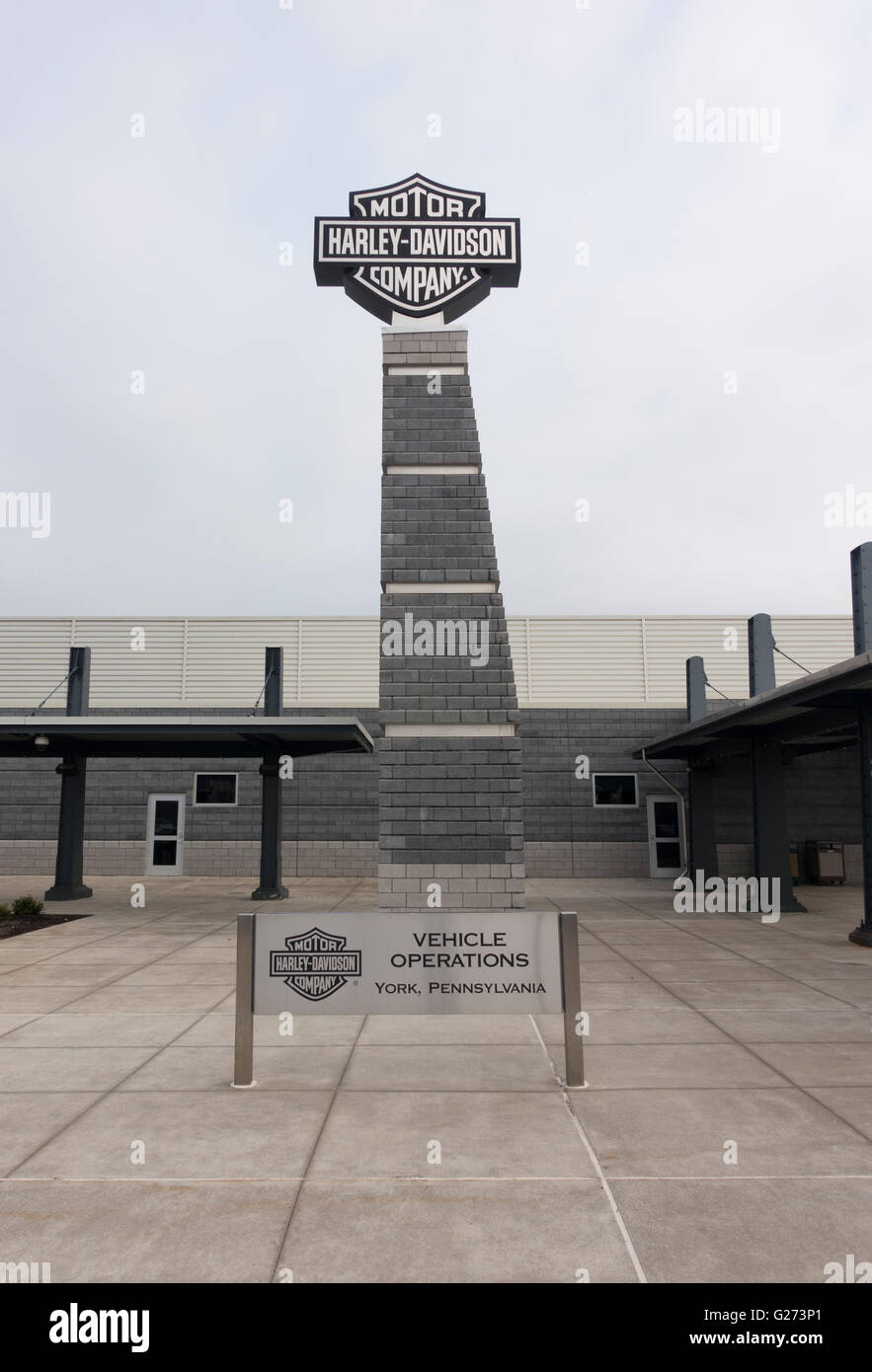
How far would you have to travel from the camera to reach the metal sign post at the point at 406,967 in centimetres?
568

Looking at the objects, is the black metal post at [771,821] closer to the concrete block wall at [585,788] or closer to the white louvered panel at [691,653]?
the concrete block wall at [585,788]

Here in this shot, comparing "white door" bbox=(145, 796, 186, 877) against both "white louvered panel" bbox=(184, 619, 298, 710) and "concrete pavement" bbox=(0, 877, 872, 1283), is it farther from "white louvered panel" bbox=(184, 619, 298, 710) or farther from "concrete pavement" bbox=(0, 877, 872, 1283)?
"concrete pavement" bbox=(0, 877, 872, 1283)

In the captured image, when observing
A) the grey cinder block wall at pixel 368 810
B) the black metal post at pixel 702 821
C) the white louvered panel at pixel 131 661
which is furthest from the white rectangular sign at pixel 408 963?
the white louvered panel at pixel 131 661

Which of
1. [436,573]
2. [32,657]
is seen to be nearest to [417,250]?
[436,573]

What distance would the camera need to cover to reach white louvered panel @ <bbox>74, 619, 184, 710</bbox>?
23109 mm

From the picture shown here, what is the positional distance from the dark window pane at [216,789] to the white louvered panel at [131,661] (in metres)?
2.29

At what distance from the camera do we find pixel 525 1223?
3748 millimetres

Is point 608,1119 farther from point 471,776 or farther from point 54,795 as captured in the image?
point 54,795

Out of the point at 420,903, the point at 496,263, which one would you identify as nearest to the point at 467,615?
the point at 420,903

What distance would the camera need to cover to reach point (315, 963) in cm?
574

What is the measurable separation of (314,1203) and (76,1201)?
114cm

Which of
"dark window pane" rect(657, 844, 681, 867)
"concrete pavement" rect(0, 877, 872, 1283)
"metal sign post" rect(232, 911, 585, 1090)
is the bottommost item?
"concrete pavement" rect(0, 877, 872, 1283)

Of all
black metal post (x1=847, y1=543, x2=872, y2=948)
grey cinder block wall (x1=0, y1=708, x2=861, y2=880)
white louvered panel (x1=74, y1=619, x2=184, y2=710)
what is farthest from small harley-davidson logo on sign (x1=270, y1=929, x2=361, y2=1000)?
white louvered panel (x1=74, y1=619, x2=184, y2=710)

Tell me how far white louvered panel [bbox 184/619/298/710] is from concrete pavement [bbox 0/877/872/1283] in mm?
14344
